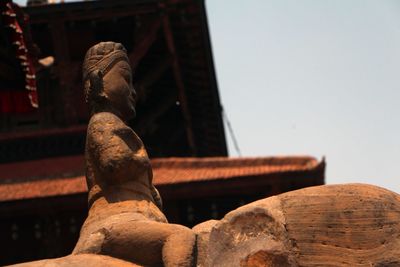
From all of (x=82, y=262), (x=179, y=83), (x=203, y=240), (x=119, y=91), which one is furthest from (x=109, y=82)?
(x=179, y=83)

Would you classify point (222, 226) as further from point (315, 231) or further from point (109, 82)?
point (109, 82)

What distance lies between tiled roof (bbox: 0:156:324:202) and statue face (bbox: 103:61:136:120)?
27.0ft

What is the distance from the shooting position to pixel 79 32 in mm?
20609

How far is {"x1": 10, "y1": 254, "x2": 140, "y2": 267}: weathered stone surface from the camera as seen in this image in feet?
20.4

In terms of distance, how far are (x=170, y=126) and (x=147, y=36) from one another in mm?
3499

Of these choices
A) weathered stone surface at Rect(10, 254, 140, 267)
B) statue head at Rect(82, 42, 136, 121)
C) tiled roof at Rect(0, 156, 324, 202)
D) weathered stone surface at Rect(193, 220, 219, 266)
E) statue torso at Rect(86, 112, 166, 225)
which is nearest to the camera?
weathered stone surface at Rect(10, 254, 140, 267)

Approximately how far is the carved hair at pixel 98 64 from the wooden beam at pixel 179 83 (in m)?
12.1

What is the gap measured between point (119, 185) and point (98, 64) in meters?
0.89

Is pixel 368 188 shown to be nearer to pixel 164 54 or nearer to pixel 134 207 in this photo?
pixel 134 207

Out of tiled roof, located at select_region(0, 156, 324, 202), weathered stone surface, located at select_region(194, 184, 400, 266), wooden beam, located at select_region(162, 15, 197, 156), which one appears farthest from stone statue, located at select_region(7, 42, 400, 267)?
wooden beam, located at select_region(162, 15, 197, 156)

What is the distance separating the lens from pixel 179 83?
72.2ft

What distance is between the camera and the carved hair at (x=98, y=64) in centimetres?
752

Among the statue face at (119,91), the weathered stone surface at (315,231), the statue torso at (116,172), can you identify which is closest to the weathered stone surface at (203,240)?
the weathered stone surface at (315,231)

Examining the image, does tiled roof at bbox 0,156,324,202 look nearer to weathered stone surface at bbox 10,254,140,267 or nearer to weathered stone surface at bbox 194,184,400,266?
weathered stone surface at bbox 10,254,140,267
